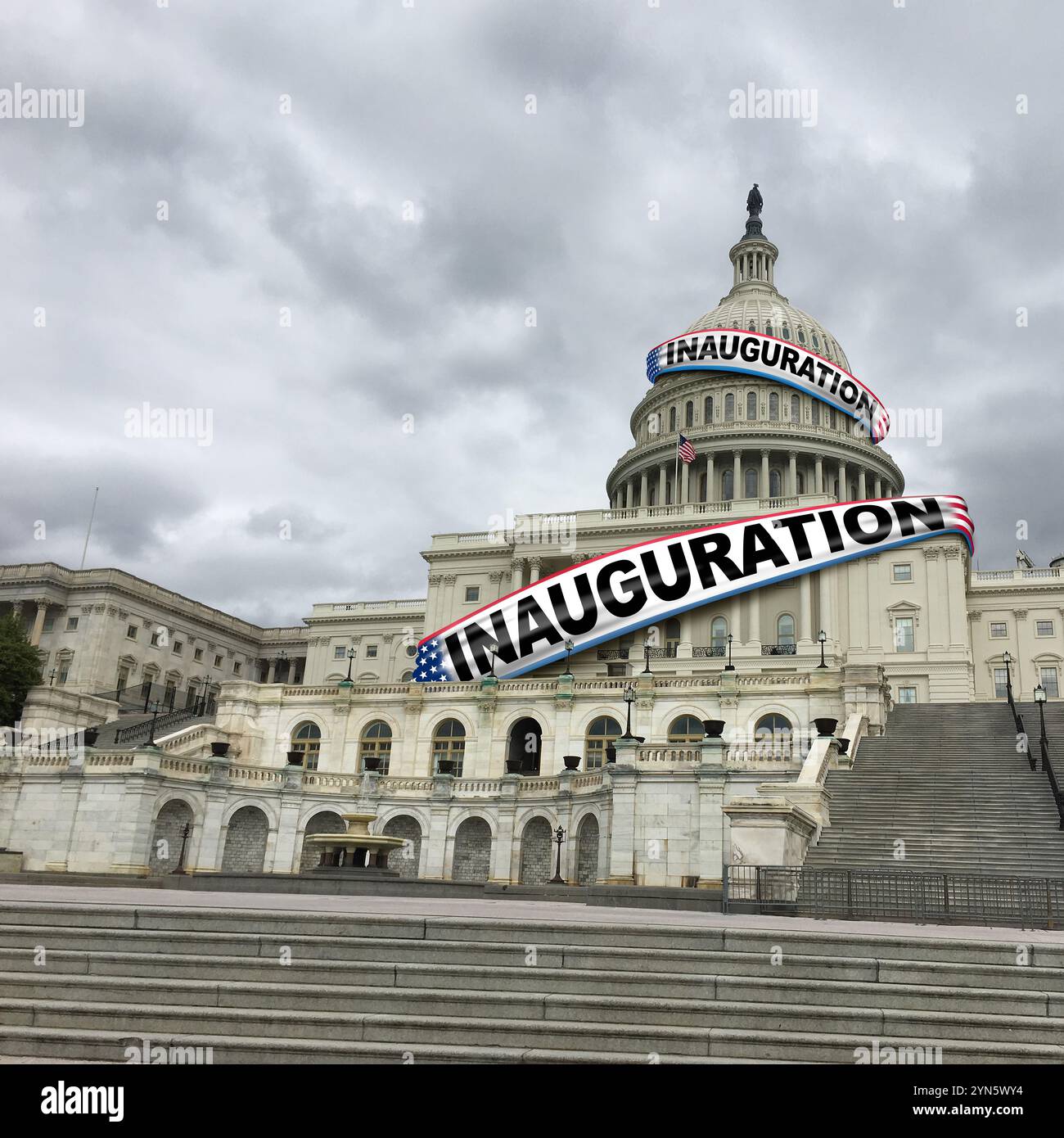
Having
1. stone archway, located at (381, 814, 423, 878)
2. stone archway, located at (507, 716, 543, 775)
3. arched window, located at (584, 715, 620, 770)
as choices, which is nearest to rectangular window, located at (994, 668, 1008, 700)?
arched window, located at (584, 715, 620, 770)

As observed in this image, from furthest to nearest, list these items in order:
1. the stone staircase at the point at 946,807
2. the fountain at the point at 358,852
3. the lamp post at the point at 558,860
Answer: the lamp post at the point at 558,860 < the fountain at the point at 358,852 < the stone staircase at the point at 946,807

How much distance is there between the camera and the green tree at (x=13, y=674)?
202 feet

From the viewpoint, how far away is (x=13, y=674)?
63156 mm

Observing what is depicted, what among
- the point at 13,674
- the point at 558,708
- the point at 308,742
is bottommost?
the point at 308,742

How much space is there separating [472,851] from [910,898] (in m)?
27.1

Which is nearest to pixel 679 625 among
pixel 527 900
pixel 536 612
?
pixel 536 612

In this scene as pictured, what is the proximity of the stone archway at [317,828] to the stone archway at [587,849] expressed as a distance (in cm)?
1159

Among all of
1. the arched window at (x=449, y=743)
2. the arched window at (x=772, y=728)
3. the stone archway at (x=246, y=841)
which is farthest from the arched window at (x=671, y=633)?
the stone archway at (x=246, y=841)

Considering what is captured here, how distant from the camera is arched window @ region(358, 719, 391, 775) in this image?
53.6 metres

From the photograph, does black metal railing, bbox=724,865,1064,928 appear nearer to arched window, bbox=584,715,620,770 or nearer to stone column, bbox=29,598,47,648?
arched window, bbox=584,715,620,770

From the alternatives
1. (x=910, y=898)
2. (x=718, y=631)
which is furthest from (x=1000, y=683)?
(x=910, y=898)

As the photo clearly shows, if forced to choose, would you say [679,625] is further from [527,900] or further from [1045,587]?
[527,900]

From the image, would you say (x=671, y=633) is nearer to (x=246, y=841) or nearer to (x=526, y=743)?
(x=526, y=743)

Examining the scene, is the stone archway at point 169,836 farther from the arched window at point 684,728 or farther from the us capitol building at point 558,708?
the arched window at point 684,728
